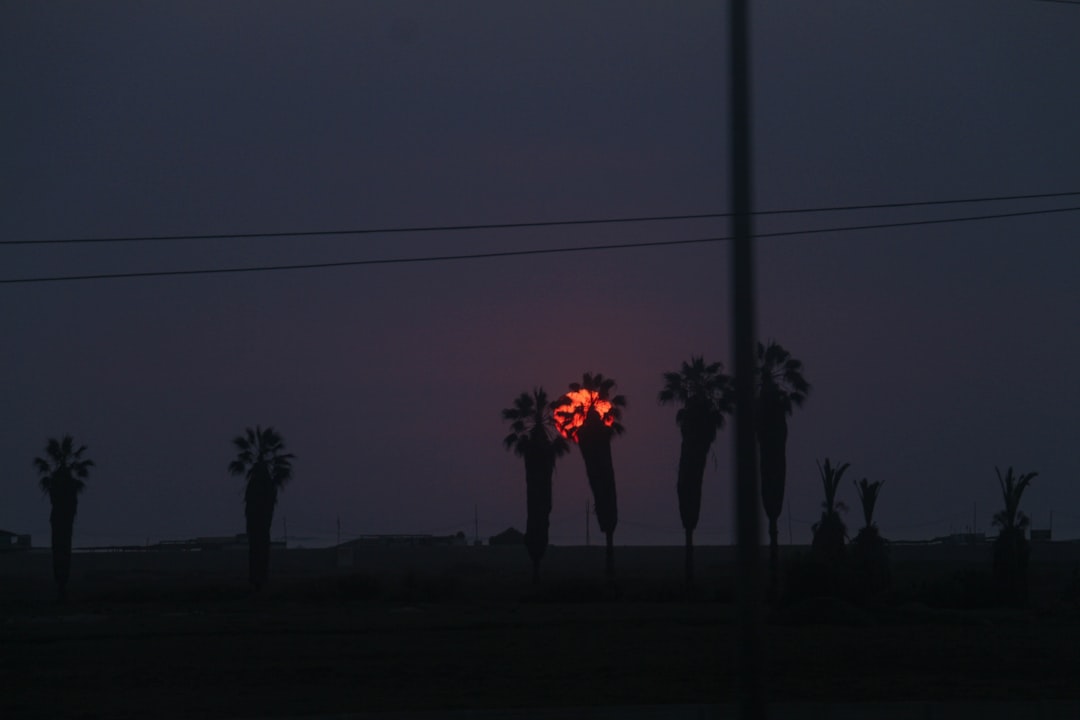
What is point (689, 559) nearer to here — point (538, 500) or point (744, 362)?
point (538, 500)

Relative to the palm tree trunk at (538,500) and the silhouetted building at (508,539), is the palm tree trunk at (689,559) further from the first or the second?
the silhouetted building at (508,539)

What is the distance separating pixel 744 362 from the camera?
26.2ft

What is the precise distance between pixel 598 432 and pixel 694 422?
20.2ft

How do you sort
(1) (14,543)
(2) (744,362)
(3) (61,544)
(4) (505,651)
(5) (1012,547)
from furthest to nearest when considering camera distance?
(1) (14,543)
(3) (61,544)
(5) (1012,547)
(4) (505,651)
(2) (744,362)

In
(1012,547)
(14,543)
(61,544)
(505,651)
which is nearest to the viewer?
(505,651)

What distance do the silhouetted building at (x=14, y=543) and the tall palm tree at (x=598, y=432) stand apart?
80.9 metres

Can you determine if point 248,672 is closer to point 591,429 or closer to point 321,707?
point 321,707

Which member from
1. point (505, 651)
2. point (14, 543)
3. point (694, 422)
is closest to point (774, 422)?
point (694, 422)

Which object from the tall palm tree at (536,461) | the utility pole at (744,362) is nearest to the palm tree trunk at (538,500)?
the tall palm tree at (536,461)

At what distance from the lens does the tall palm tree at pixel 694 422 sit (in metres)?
53.8

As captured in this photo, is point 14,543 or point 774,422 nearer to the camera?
point 774,422

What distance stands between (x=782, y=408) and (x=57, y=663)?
32.6 m

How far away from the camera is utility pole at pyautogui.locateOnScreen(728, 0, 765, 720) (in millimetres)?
7527

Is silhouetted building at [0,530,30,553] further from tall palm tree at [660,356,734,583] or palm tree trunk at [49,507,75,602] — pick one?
tall palm tree at [660,356,734,583]
